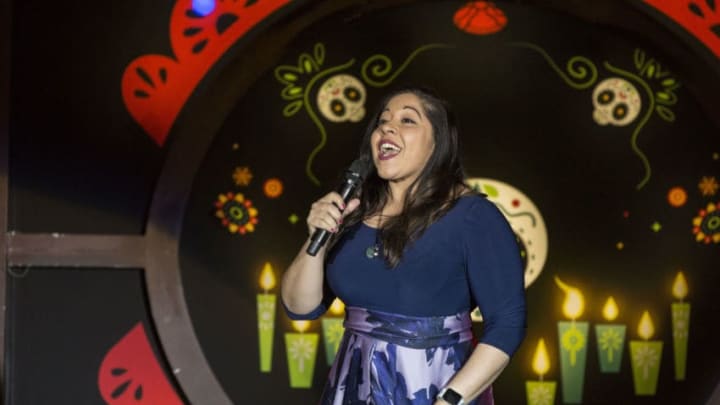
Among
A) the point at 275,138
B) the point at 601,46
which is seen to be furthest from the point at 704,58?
the point at 275,138

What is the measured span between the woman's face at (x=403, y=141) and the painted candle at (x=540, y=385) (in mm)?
1644

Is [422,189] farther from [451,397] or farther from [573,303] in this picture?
[573,303]

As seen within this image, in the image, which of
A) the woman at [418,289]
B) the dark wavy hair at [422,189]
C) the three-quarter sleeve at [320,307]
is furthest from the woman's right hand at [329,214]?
the three-quarter sleeve at [320,307]

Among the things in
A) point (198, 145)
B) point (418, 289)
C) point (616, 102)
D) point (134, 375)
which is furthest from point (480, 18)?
point (418, 289)

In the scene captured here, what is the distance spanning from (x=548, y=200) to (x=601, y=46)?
53 cm

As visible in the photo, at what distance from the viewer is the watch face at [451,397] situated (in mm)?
2129

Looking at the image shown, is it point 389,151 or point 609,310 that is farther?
point 609,310

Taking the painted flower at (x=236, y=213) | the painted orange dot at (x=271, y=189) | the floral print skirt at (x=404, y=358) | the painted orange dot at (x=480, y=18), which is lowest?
the floral print skirt at (x=404, y=358)

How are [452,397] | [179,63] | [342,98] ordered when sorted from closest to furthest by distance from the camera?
1. [452,397]
2. [179,63]
3. [342,98]

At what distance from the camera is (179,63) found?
380 centimetres

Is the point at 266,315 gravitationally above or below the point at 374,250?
above

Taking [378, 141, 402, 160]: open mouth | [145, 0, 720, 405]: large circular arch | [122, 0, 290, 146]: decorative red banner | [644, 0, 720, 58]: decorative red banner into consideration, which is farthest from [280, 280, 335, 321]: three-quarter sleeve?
[644, 0, 720, 58]: decorative red banner

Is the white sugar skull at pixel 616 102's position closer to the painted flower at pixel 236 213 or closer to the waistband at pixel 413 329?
the painted flower at pixel 236 213

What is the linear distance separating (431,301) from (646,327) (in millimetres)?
1803
